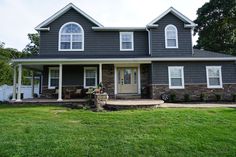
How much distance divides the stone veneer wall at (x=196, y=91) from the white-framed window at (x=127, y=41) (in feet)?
12.7

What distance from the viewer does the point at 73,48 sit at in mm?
17094

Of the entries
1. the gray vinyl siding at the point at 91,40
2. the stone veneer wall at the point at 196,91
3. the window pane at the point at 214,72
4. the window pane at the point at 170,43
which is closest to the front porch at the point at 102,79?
the gray vinyl siding at the point at 91,40

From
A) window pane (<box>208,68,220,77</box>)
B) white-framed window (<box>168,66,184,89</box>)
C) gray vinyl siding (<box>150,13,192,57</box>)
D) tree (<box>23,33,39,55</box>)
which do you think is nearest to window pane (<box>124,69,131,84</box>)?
gray vinyl siding (<box>150,13,192,57</box>)

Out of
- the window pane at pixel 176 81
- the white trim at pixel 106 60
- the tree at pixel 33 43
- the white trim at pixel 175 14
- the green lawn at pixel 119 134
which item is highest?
the tree at pixel 33 43

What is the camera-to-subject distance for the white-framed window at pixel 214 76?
16156 mm

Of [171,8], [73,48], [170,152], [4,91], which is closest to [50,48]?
[73,48]

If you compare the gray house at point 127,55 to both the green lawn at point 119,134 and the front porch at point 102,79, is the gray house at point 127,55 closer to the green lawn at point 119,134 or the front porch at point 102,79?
the front porch at point 102,79

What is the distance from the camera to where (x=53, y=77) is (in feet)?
56.3

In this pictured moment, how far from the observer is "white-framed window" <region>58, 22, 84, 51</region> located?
17078mm

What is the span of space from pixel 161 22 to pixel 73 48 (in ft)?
22.7

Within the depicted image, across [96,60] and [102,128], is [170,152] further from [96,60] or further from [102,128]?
[96,60]

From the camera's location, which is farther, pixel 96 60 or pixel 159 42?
pixel 159 42

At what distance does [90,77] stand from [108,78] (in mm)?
1442

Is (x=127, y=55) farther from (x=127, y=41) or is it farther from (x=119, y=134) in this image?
(x=119, y=134)
